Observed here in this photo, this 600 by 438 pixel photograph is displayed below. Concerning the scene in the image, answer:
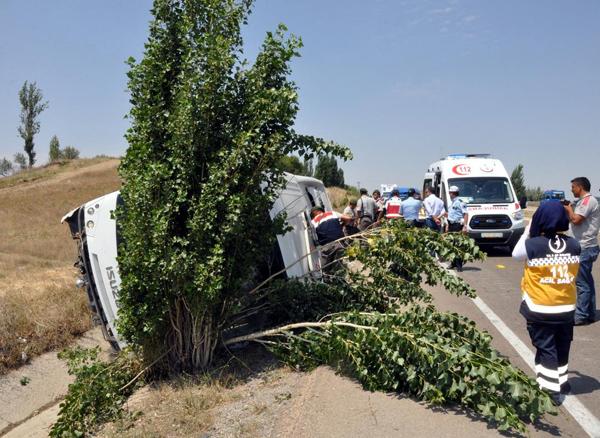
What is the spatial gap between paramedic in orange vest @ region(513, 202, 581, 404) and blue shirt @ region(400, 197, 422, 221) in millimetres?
7749

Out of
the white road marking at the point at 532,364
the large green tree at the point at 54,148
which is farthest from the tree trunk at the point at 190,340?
the large green tree at the point at 54,148

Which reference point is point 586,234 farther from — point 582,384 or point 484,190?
point 484,190

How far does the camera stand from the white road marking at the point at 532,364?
4289 mm

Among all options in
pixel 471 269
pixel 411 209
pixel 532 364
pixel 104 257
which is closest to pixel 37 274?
pixel 104 257

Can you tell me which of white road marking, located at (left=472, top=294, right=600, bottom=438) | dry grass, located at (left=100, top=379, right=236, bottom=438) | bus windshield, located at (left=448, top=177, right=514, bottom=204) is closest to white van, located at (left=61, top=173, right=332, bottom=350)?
dry grass, located at (left=100, top=379, right=236, bottom=438)

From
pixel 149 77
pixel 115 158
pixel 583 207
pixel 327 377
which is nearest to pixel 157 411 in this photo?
pixel 327 377

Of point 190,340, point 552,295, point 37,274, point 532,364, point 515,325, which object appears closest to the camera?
point 552,295

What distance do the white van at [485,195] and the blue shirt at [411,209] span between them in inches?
112

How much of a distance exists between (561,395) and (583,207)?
3570 millimetres

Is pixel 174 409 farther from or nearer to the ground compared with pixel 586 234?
nearer to the ground

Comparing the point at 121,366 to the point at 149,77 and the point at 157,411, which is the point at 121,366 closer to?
the point at 157,411

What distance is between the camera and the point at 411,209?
1262cm

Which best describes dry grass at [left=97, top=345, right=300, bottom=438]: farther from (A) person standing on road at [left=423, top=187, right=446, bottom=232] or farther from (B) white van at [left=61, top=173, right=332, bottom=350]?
(A) person standing on road at [left=423, top=187, right=446, bottom=232]

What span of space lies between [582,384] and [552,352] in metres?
0.91
